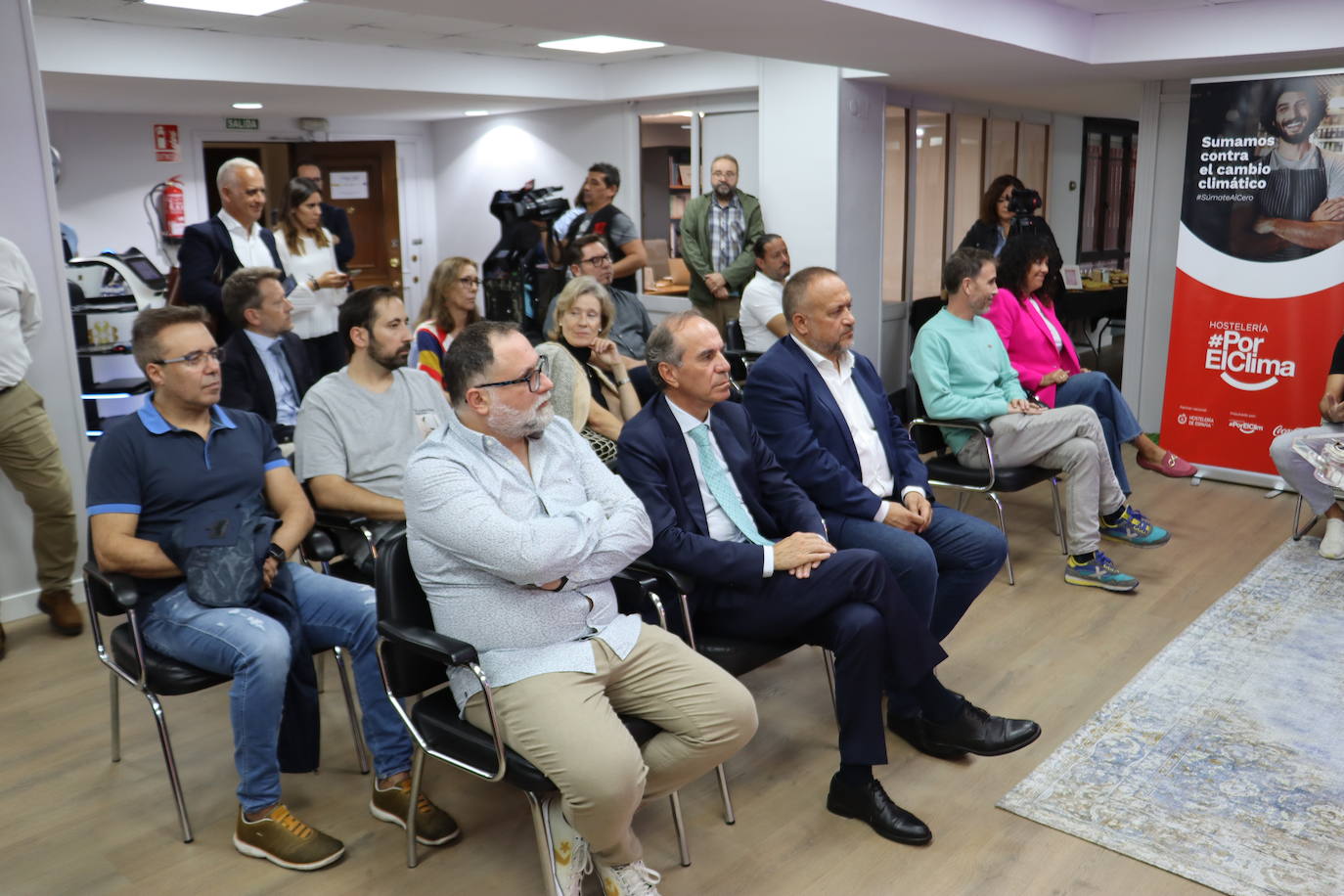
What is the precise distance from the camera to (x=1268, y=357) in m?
5.62

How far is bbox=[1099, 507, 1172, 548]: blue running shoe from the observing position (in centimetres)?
489

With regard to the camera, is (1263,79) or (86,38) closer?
(1263,79)

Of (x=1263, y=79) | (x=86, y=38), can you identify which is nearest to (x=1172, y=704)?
(x=1263, y=79)

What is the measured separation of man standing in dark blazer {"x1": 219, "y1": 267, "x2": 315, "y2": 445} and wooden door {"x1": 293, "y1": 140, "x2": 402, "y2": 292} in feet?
24.5

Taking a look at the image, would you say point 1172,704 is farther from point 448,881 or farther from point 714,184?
point 714,184

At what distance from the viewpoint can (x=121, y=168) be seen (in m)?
10.2

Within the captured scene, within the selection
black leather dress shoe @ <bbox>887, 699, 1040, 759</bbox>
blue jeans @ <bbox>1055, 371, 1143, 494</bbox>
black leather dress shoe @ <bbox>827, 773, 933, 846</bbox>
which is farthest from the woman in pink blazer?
black leather dress shoe @ <bbox>827, 773, 933, 846</bbox>

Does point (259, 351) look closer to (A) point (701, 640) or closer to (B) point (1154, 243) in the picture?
(A) point (701, 640)

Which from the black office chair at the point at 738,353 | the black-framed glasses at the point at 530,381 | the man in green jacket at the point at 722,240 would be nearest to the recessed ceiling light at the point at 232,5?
the man in green jacket at the point at 722,240

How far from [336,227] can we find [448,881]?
4.83m

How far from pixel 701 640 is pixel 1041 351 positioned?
118 inches

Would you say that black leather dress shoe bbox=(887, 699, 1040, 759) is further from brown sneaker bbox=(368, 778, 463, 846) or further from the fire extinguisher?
the fire extinguisher

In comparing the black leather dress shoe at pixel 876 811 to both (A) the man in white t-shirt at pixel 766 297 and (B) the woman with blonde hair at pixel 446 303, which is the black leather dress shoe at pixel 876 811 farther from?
(A) the man in white t-shirt at pixel 766 297

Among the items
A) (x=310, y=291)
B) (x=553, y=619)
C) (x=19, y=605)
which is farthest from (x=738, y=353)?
(x=19, y=605)
